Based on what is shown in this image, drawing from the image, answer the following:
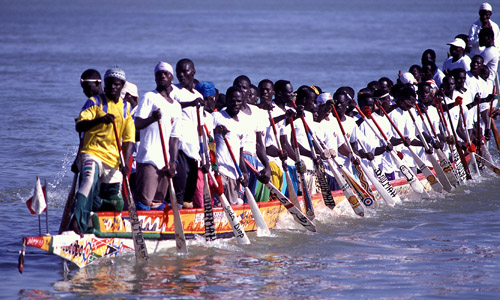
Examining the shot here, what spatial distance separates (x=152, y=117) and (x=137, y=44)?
1920 inches

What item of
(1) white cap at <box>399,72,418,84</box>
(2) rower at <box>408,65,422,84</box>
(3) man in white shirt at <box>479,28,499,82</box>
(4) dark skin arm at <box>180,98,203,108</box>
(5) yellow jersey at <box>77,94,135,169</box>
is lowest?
(5) yellow jersey at <box>77,94,135,169</box>

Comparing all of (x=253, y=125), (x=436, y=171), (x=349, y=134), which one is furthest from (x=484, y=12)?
(x=253, y=125)

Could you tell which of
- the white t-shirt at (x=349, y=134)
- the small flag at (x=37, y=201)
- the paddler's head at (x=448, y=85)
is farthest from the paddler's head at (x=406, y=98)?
the small flag at (x=37, y=201)

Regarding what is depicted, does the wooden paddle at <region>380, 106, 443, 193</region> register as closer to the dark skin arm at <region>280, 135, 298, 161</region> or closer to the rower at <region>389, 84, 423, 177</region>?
the rower at <region>389, 84, 423, 177</region>

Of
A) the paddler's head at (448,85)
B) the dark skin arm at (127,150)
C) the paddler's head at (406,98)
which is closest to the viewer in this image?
the dark skin arm at (127,150)

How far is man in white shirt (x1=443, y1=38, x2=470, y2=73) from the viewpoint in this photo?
1878 centimetres

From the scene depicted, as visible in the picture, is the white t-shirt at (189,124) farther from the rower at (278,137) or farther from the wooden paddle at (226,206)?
the rower at (278,137)

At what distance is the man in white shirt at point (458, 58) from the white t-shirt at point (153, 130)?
30.1 feet

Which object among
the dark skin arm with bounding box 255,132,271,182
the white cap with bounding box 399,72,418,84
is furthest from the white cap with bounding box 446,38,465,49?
the dark skin arm with bounding box 255,132,271,182

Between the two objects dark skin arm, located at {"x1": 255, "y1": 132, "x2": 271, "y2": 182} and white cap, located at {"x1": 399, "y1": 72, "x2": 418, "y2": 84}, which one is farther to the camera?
white cap, located at {"x1": 399, "y1": 72, "x2": 418, "y2": 84}

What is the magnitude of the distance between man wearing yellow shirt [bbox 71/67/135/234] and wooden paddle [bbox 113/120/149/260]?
97 mm

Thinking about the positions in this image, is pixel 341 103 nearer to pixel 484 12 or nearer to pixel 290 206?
pixel 290 206

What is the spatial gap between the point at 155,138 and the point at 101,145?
0.88 m

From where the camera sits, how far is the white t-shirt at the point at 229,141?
1204 centimetres
